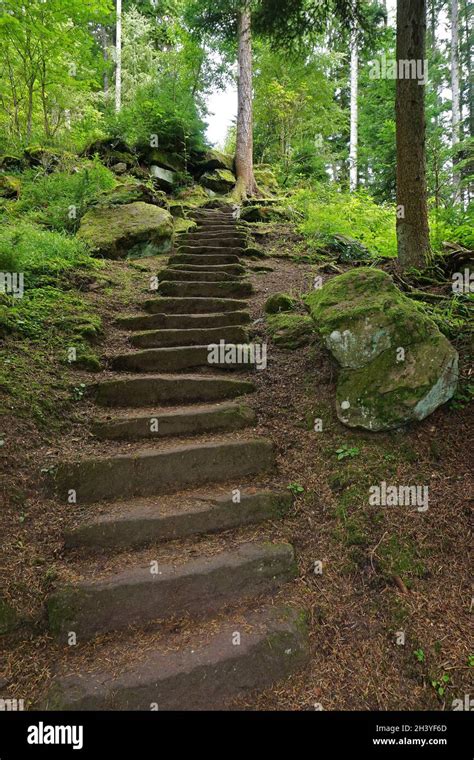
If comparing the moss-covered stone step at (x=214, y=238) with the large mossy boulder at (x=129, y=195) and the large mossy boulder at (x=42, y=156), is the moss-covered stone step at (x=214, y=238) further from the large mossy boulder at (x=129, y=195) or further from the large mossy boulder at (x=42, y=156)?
the large mossy boulder at (x=42, y=156)

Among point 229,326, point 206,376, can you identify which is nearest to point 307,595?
point 206,376

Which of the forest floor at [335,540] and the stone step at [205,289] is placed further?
the stone step at [205,289]

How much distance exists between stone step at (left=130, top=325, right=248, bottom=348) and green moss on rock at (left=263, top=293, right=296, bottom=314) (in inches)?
28.6

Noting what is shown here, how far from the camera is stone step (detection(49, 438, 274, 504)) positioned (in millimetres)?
3123

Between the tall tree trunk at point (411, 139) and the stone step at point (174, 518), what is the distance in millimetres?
3741

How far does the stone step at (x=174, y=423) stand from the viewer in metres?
3.62

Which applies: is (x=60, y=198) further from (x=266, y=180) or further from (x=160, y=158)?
(x=266, y=180)

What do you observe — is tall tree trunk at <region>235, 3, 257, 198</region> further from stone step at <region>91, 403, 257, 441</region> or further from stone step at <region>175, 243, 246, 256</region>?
stone step at <region>91, 403, 257, 441</region>

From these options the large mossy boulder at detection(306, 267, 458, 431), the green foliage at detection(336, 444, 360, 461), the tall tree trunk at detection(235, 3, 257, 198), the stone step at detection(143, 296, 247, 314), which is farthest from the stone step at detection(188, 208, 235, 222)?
the green foliage at detection(336, 444, 360, 461)

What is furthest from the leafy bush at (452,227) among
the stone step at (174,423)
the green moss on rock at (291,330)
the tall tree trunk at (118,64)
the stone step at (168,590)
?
the tall tree trunk at (118,64)

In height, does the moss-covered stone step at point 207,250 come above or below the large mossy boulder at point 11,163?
below

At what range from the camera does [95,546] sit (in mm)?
2795
